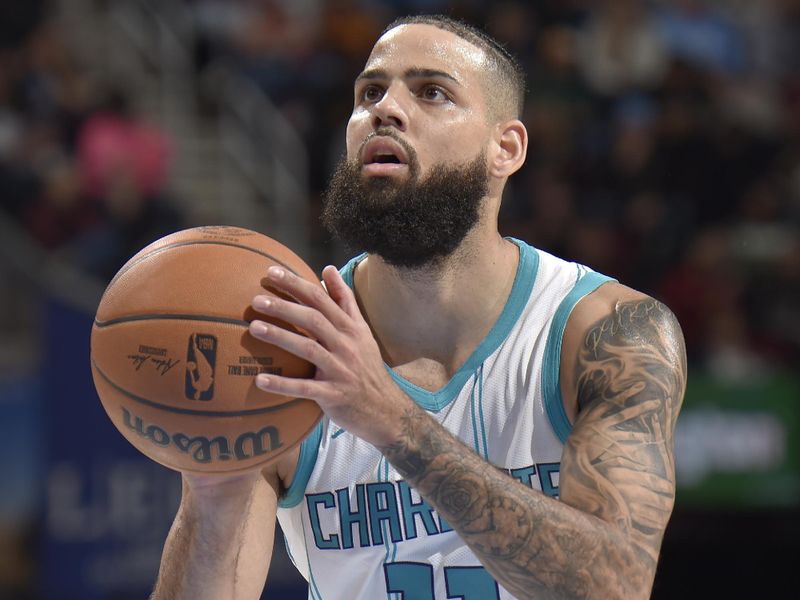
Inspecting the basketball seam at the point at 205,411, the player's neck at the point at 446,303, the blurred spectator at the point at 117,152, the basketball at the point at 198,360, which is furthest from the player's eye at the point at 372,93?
the blurred spectator at the point at 117,152

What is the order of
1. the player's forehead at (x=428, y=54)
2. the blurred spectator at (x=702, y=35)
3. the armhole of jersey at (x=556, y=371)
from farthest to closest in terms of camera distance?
1. the blurred spectator at (x=702, y=35)
2. the player's forehead at (x=428, y=54)
3. the armhole of jersey at (x=556, y=371)

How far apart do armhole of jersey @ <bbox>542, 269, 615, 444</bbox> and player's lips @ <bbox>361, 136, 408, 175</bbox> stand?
0.59 metres

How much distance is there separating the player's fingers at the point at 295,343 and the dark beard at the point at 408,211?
0.81m

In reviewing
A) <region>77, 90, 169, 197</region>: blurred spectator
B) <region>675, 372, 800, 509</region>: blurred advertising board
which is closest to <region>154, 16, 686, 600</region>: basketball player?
<region>77, 90, 169, 197</region>: blurred spectator

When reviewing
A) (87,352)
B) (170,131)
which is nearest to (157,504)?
(87,352)

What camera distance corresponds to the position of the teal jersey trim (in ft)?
10.6

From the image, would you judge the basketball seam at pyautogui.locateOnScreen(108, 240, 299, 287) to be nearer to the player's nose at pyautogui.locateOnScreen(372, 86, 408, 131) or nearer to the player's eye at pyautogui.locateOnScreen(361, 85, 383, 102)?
the player's nose at pyautogui.locateOnScreen(372, 86, 408, 131)

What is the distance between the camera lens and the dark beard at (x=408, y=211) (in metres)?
3.19

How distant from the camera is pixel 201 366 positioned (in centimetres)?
256

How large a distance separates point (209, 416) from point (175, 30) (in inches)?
312

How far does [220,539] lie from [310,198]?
20.6ft

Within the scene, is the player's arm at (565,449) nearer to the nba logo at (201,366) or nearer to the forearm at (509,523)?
the forearm at (509,523)

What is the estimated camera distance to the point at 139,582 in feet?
21.8

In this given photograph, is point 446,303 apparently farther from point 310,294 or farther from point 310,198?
point 310,198
